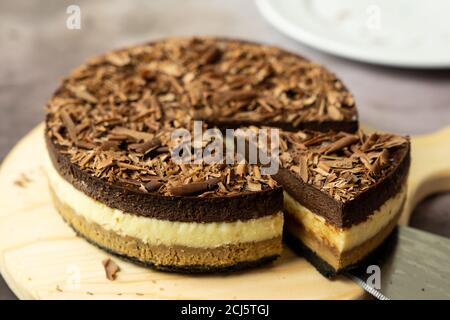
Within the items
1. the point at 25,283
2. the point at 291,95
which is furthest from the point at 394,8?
the point at 25,283

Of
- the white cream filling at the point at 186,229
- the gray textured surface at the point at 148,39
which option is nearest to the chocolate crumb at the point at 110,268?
the white cream filling at the point at 186,229

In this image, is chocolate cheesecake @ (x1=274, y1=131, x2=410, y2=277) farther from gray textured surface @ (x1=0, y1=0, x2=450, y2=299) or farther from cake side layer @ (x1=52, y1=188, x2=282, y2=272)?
gray textured surface @ (x1=0, y1=0, x2=450, y2=299)

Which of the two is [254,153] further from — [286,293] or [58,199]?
[58,199]

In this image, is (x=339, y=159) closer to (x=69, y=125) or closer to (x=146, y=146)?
(x=146, y=146)

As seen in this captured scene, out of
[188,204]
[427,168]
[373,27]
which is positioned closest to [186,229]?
[188,204]

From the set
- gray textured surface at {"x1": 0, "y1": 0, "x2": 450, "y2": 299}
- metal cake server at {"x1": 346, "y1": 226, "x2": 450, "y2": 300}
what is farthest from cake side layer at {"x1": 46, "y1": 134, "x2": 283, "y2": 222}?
gray textured surface at {"x1": 0, "y1": 0, "x2": 450, "y2": 299}
